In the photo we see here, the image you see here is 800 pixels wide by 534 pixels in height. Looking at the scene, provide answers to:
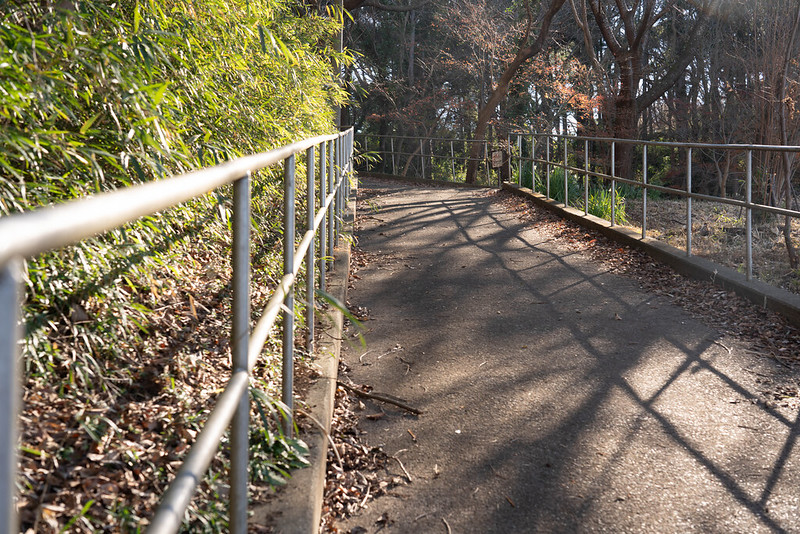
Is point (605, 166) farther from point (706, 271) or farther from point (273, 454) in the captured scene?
point (273, 454)

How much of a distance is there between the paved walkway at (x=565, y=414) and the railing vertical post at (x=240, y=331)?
1.08 metres

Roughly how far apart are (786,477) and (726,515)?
480 mm

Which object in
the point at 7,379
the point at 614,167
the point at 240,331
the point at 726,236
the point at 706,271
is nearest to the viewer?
the point at 7,379

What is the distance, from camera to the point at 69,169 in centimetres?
279

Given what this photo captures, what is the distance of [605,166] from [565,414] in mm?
16073

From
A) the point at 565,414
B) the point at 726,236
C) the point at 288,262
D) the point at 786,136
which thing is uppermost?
the point at 786,136

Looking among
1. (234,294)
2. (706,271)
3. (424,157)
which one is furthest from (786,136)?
(424,157)

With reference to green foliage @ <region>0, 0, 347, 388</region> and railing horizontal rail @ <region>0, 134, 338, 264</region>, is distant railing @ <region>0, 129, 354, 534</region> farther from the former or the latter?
green foliage @ <region>0, 0, 347, 388</region>

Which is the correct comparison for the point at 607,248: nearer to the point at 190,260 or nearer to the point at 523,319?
the point at 523,319

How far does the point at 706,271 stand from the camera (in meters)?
6.51

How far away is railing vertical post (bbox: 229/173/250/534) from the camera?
1.81m

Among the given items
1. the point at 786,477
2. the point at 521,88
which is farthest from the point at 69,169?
the point at 521,88

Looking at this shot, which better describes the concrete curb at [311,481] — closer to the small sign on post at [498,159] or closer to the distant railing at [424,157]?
the small sign on post at [498,159]

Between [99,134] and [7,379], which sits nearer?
[7,379]
